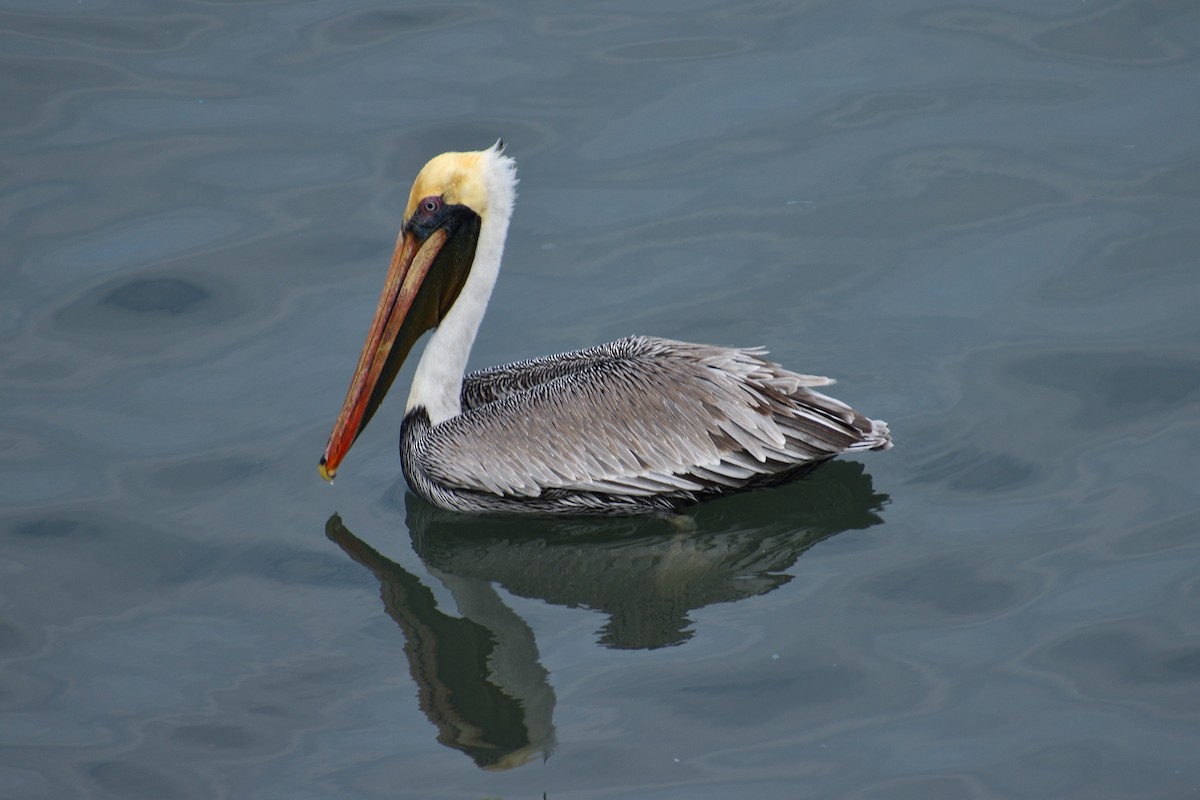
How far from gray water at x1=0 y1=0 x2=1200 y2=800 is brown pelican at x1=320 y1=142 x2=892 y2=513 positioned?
0.21m

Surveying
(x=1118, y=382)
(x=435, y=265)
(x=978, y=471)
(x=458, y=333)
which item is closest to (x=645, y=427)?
(x=458, y=333)

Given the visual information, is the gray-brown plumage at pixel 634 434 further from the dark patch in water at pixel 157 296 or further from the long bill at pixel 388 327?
the dark patch in water at pixel 157 296

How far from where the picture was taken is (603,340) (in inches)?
329

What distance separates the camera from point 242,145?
10.1 metres

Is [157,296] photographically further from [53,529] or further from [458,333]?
[458,333]

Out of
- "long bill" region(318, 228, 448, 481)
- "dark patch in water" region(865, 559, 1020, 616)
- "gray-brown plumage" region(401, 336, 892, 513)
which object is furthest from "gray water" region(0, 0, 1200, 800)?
"long bill" region(318, 228, 448, 481)

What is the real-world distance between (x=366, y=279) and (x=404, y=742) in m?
3.42

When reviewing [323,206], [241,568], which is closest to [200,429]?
[241,568]

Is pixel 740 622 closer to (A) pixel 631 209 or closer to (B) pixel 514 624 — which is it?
(B) pixel 514 624

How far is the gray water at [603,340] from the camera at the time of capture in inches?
240

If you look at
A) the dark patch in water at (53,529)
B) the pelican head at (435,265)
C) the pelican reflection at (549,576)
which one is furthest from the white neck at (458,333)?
the dark patch in water at (53,529)

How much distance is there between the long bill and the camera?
24.5 ft

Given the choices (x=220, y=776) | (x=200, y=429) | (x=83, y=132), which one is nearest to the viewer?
(x=220, y=776)

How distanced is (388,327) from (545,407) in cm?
80
